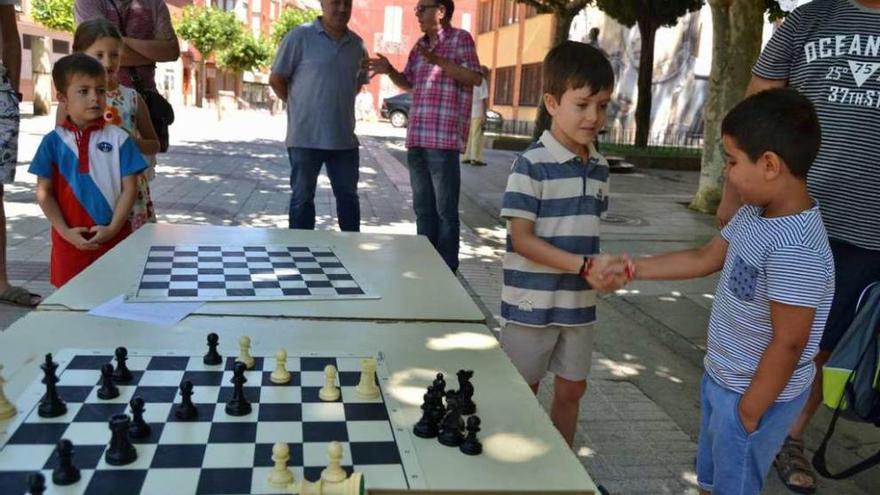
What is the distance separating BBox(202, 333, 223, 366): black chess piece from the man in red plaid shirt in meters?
3.40

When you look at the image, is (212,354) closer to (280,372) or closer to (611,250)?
(280,372)

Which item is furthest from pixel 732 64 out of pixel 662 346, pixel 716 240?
pixel 716 240

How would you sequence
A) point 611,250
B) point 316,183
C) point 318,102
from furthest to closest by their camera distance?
point 611,250 → point 316,183 → point 318,102

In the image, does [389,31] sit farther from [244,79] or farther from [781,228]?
[781,228]

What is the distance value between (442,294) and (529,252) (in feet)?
Answer: 1.08

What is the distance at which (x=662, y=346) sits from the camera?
463 centimetres

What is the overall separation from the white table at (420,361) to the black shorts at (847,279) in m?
1.47

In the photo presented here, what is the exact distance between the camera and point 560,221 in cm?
248

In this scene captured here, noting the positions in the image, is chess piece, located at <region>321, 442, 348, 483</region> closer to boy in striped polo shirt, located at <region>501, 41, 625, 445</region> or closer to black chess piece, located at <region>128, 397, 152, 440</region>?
black chess piece, located at <region>128, 397, 152, 440</region>

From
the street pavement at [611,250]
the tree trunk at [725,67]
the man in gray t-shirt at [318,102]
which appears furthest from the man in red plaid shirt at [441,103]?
the tree trunk at [725,67]

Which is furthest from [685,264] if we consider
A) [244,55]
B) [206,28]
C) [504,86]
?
[244,55]

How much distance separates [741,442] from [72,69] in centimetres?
285

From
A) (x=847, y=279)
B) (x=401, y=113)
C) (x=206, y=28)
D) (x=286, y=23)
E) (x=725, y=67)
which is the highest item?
(x=286, y=23)

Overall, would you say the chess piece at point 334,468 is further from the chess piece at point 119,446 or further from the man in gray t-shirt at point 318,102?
the man in gray t-shirt at point 318,102
